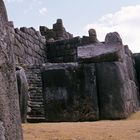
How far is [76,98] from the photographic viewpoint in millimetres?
7191

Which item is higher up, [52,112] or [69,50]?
[69,50]

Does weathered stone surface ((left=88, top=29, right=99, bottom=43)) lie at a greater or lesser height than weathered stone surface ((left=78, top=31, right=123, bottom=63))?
greater

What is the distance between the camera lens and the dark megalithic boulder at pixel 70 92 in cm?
711

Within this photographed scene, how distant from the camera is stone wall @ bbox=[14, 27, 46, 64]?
43.0 feet

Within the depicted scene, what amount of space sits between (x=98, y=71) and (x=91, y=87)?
336 millimetres

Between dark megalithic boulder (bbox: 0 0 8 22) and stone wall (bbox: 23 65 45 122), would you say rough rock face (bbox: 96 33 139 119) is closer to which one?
stone wall (bbox: 23 65 45 122)

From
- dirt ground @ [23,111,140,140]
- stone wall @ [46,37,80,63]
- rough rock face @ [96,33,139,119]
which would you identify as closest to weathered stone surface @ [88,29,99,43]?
stone wall @ [46,37,80,63]

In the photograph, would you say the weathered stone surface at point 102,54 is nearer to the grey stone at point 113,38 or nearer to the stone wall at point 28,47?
the grey stone at point 113,38

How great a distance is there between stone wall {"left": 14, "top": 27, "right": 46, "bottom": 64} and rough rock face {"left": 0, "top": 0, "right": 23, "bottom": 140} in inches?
369

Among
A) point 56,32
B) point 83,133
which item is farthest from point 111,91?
point 56,32

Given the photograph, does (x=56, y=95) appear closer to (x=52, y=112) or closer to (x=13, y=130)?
(x=52, y=112)

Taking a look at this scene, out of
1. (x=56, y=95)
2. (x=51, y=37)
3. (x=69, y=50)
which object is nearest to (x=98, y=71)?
(x=56, y=95)

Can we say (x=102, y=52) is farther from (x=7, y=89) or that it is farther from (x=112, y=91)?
(x=7, y=89)

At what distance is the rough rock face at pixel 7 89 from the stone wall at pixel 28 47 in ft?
30.8
